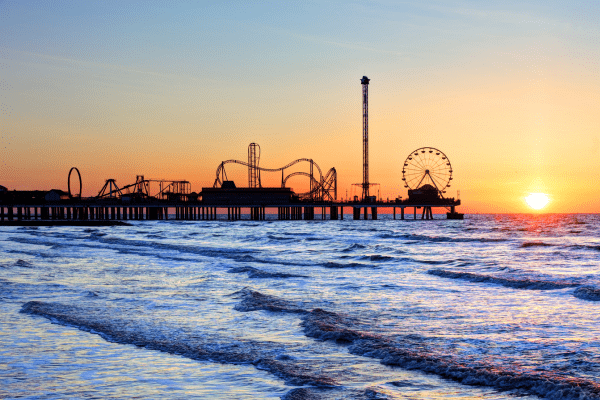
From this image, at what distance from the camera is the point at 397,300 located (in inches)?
714

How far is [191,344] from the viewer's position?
38.7ft

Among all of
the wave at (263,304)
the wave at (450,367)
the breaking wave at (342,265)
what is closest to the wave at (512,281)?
Answer: the breaking wave at (342,265)

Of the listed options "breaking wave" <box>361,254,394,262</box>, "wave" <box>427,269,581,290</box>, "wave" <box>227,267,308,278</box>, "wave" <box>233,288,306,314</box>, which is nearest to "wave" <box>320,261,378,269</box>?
"breaking wave" <box>361,254,394,262</box>

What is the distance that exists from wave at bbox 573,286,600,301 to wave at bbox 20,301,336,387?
37.4 ft

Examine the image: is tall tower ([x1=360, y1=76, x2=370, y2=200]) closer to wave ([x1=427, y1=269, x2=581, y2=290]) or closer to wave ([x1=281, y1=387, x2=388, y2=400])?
wave ([x1=427, y1=269, x2=581, y2=290])

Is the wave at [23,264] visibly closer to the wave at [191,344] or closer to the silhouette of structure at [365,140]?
the wave at [191,344]

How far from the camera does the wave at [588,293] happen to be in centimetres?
1852

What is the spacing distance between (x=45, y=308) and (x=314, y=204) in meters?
139

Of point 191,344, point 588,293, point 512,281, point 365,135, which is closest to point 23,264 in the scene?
point 191,344

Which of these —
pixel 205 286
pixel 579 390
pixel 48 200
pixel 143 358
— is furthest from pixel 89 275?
pixel 48 200

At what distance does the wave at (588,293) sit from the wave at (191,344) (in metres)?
11.4

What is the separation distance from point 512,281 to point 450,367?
14.3 m

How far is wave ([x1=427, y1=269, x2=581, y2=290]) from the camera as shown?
21572 mm

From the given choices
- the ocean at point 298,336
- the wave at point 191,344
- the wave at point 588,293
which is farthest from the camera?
the wave at point 588,293
